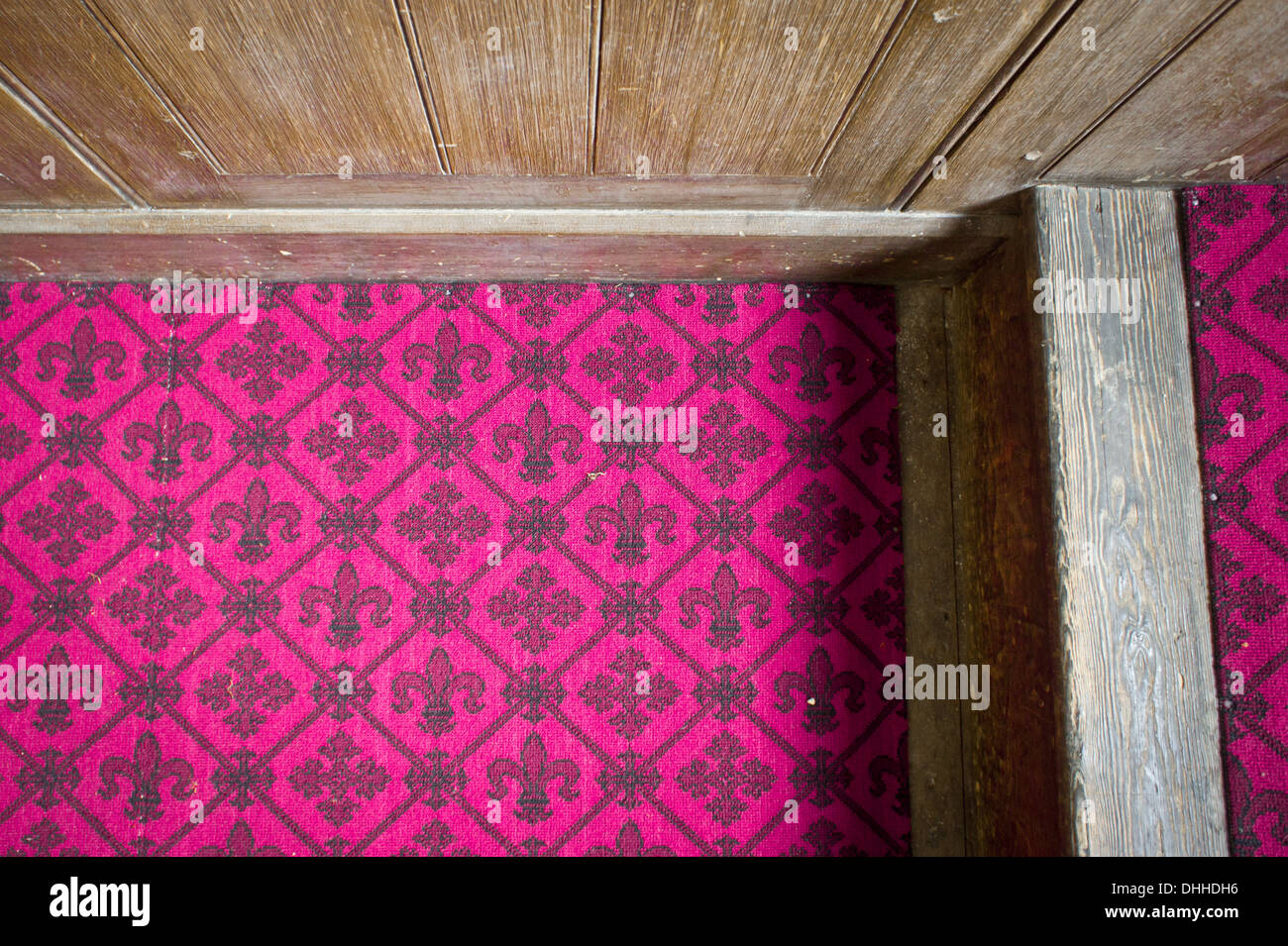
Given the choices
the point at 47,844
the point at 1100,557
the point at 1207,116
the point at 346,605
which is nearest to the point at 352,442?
the point at 346,605

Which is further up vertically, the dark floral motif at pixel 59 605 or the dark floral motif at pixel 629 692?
the dark floral motif at pixel 59 605

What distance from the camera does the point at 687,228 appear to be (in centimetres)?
149

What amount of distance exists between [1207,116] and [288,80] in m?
1.57

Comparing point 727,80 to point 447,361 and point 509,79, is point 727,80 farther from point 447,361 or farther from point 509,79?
point 447,361

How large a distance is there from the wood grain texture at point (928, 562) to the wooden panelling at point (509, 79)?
0.96m

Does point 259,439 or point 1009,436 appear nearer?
point 1009,436

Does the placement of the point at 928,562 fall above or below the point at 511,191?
below

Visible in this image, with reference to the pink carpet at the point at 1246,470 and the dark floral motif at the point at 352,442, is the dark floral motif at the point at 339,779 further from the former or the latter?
the pink carpet at the point at 1246,470

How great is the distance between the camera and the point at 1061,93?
1.14 m

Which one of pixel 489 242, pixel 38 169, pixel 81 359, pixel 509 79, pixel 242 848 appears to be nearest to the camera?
pixel 509 79

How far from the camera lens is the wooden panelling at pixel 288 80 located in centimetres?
99

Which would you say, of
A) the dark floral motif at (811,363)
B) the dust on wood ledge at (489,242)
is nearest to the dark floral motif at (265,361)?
the dust on wood ledge at (489,242)

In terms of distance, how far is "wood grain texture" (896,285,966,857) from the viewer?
166 centimetres

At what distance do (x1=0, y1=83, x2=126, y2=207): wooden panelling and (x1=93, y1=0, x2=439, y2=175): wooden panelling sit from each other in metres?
0.27
